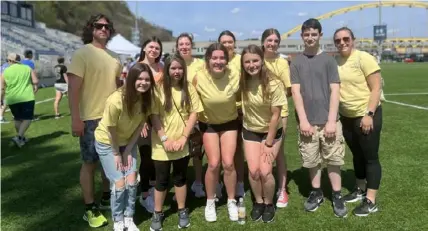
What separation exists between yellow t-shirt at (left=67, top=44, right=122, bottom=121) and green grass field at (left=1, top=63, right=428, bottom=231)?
1.23m

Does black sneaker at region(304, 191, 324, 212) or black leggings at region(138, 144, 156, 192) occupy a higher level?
black leggings at region(138, 144, 156, 192)

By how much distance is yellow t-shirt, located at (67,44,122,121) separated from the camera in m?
4.00

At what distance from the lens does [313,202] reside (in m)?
4.49

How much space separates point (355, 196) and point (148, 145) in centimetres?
245

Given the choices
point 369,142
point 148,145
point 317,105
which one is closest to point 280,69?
point 317,105

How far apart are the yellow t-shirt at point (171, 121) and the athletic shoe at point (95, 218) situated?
2.96ft

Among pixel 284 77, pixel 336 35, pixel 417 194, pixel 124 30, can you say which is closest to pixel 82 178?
pixel 284 77

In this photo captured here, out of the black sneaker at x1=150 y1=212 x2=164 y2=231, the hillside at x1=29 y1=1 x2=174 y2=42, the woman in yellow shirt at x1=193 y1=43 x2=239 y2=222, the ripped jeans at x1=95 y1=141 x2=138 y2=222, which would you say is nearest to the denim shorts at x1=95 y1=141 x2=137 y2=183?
the ripped jeans at x1=95 y1=141 x2=138 y2=222

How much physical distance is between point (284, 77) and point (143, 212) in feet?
7.17

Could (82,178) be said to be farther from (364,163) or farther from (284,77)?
(364,163)

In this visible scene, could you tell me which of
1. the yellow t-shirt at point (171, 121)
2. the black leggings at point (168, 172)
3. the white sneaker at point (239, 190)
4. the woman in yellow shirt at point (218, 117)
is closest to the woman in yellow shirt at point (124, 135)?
the yellow t-shirt at point (171, 121)

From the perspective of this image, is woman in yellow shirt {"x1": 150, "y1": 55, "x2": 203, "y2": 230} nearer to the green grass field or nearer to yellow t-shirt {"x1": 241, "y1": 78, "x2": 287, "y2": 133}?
yellow t-shirt {"x1": 241, "y1": 78, "x2": 287, "y2": 133}

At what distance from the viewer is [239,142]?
4.57 meters

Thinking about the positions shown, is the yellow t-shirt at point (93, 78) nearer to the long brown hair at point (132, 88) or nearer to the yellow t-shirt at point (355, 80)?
the long brown hair at point (132, 88)
